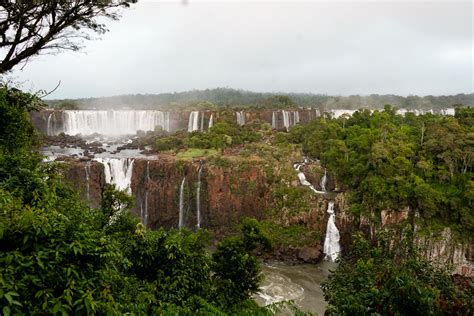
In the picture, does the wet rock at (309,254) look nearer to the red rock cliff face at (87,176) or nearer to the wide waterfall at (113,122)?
the red rock cliff face at (87,176)

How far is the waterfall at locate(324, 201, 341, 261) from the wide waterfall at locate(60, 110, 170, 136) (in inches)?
1281

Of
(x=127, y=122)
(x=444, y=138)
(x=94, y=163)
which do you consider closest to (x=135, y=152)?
(x=94, y=163)

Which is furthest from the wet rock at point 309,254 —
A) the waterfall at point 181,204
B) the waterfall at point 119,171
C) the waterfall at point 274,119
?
the waterfall at point 274,119

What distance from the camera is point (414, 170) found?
27.0 m

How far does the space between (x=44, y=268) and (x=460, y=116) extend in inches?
1514

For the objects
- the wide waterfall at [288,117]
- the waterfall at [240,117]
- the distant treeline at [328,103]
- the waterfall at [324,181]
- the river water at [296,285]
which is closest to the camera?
the river water at [296,285]

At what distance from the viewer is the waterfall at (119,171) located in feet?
100.0

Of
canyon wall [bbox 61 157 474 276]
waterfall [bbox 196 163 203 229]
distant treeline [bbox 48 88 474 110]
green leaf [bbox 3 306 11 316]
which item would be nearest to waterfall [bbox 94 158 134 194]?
canyon wall [bbox 61 157 474 276]

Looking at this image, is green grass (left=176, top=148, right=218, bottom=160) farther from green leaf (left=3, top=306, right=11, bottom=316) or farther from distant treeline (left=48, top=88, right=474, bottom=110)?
distant treeline (left=48, top=88, right=474, bottom=110)

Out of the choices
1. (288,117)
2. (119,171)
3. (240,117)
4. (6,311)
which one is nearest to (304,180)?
(119,171)

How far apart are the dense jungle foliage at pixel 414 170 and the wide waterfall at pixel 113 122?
29.7m

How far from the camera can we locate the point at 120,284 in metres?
6.46

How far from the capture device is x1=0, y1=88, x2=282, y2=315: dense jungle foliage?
388 cm

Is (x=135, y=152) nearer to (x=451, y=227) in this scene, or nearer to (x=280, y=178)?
(x=280, y=178)
